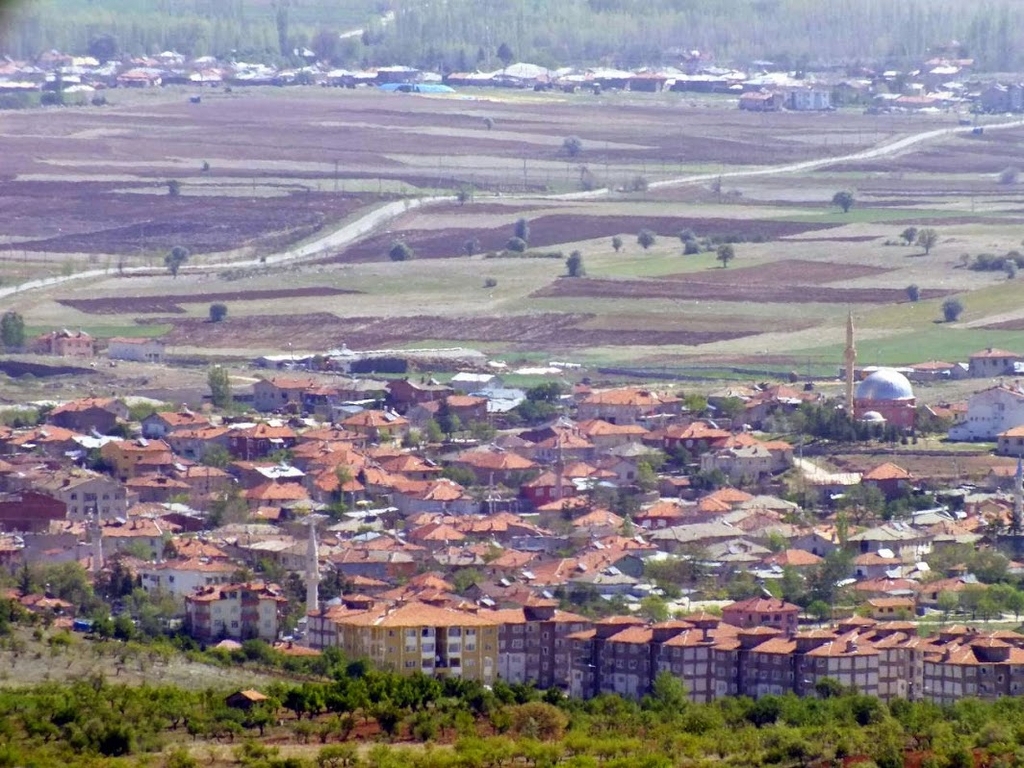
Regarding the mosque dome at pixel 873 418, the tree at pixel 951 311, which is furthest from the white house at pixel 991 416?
the tree at pixel 951 311

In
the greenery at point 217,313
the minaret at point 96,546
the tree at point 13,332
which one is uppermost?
the minaret at point 96,546

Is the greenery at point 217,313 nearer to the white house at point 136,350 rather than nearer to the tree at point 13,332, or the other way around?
the white house at point 136,350

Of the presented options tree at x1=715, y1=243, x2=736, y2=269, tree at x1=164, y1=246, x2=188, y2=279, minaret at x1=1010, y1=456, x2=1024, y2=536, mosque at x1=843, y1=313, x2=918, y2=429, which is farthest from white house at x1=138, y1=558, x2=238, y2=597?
tree at x1=715, y1=243, x2=736, y2=269

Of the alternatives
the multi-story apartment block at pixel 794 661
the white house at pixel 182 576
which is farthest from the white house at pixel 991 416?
the multi-story apartment block at pixel 794 661

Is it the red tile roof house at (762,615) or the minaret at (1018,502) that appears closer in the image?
the red tile roof house at (762,615)

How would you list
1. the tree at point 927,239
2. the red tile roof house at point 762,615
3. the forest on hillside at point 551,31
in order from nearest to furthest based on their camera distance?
1. the red tile roof house at point 762,615
2. the tree at point 927,239
3. the forest on hillside at point 551,31

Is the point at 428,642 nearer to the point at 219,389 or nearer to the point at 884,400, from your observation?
the point at 884,400

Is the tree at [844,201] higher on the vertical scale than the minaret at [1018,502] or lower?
lower

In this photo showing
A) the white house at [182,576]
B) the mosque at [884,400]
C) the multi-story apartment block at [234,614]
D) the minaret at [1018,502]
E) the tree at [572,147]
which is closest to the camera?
the multi-story apartment block at [234,614]
